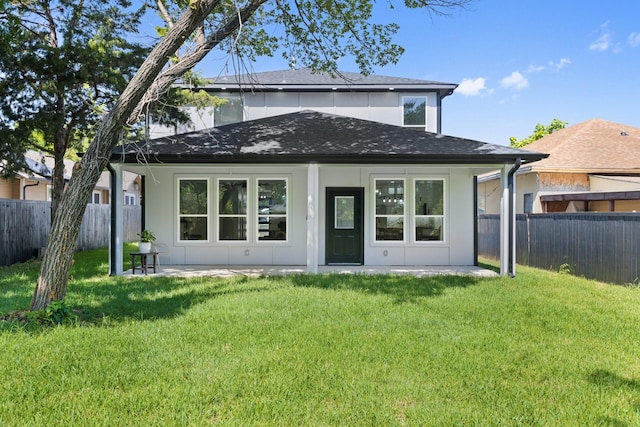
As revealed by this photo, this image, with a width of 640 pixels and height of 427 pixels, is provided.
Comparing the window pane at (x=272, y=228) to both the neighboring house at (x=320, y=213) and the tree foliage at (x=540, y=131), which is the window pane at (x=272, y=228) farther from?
the tree foliage at (x=540, y=131)

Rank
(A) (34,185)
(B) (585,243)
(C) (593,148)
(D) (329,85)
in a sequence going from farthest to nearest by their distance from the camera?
1. (A) (34,185)
2. (D) (329,85)
3. (C) (593,148)
4. (B) (585,243)

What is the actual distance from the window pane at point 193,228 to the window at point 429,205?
5731mm

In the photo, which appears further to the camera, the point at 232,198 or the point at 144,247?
the point at 232,198

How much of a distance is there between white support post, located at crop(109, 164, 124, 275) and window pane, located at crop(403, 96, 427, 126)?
1076cm

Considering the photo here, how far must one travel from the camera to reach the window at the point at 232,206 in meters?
11.0

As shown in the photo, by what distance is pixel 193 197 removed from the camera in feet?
36.1

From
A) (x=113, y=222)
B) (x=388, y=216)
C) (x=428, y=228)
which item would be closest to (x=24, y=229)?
(x=113, y=222)

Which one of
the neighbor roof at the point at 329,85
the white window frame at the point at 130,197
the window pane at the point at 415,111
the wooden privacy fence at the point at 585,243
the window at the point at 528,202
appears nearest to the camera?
the wooden privacy fence at the point at 585,243

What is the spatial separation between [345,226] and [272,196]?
2147mm

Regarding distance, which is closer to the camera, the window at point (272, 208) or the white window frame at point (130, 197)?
the window at point (272, 208)

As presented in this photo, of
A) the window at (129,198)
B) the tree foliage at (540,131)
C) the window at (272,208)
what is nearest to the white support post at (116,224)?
the window at (272,208)

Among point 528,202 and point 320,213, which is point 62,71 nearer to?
point 320,213

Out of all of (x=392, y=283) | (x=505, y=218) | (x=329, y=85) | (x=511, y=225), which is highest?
(x=329, y=85)

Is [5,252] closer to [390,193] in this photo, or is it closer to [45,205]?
[45,205]
